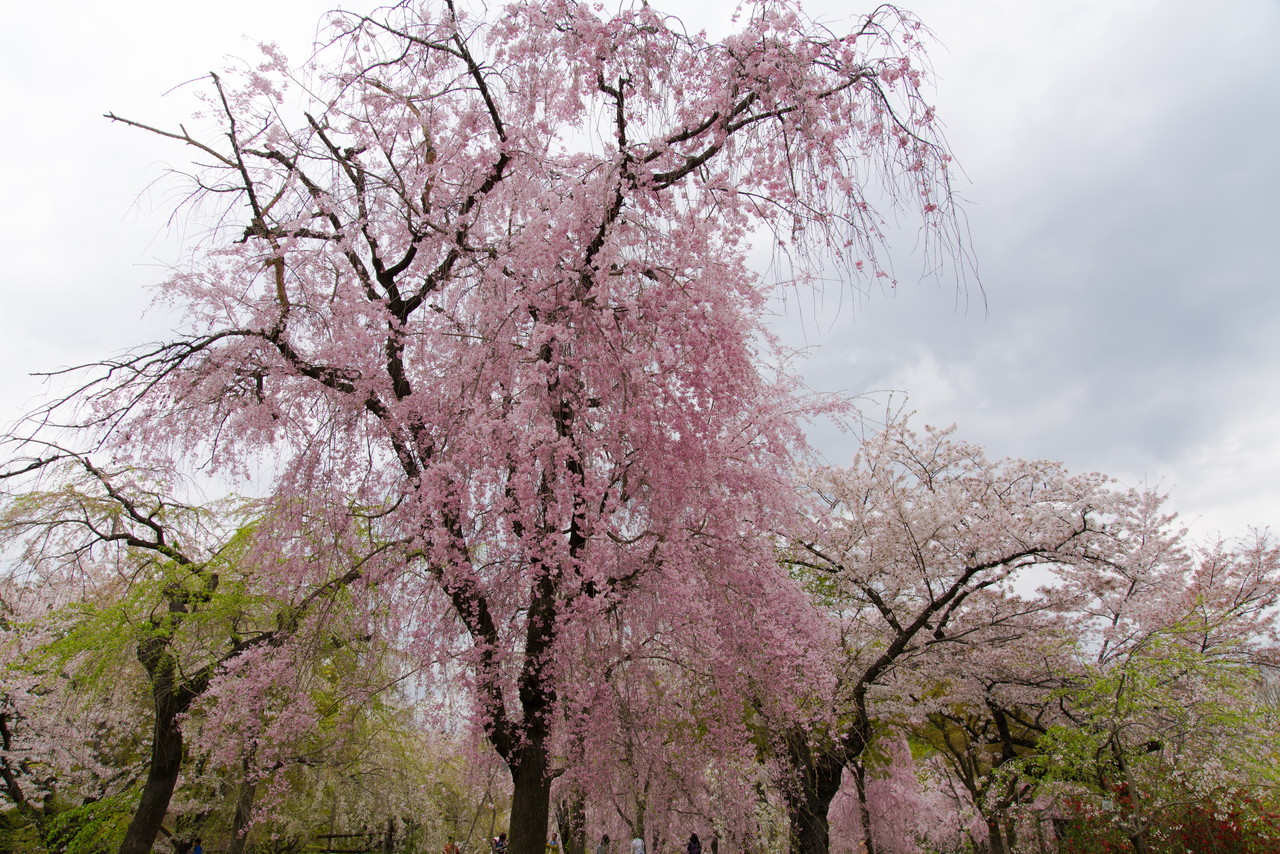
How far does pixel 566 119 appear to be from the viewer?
14.4 ft

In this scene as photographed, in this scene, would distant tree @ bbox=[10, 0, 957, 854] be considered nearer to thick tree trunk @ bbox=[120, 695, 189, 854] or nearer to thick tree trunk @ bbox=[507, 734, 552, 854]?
thick tree trunk @ bbox=[507, 734, 552, 854]

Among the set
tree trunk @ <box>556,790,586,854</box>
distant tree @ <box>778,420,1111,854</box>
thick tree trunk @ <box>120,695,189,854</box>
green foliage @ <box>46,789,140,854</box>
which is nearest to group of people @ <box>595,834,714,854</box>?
tree trunk @ <box>556,790,586,854</box>

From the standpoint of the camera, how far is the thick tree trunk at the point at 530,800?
5285 millimetres

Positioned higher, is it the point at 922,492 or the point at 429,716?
the point at 922,492

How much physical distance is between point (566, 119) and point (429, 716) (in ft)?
17.1

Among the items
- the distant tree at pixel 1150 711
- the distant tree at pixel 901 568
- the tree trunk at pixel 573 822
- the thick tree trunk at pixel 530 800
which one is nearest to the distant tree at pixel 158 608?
the thick tree trunk at pixel 530 800

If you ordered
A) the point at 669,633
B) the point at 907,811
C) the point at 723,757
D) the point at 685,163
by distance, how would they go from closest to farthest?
the point at 685,163 < the point at 669,633 < the point at 723,757 < the point at 907,811

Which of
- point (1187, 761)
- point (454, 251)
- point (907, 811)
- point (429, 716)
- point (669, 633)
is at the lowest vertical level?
point (907, 811)

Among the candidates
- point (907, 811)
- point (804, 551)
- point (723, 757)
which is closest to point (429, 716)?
point (723, 757)

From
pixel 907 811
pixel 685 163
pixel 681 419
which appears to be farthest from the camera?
pixel 907 811

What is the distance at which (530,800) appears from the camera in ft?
17.5

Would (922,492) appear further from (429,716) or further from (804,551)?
(429,716)

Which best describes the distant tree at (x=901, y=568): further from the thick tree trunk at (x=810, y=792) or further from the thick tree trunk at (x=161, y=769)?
the thick tree trunk at (x=161, y=769)

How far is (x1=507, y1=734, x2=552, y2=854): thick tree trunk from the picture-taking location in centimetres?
529
